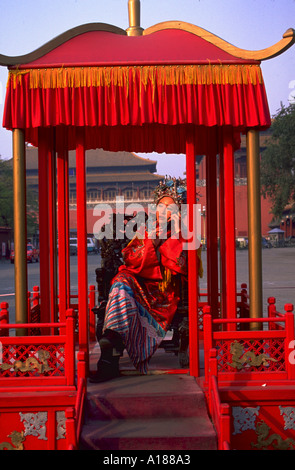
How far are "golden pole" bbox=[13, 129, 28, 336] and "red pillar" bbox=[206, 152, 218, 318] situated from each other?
246 centimetres

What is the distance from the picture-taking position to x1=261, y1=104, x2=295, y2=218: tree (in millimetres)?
34406

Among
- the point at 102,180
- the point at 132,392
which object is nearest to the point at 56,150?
the point at 132,392

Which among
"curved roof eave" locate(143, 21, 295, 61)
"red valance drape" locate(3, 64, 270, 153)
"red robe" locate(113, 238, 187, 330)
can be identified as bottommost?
"red robe" locate(113, 238, 187, 330)

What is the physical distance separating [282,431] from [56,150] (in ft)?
13.1

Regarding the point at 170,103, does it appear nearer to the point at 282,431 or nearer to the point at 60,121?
the point at 60,121

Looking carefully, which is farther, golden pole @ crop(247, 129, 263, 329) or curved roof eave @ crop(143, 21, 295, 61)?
golden pole @ crop(247, 129, 263, 329)

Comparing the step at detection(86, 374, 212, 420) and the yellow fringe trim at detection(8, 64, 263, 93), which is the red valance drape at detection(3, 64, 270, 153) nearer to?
the yellow fringe trim at detection(8, 64, 263, 93)

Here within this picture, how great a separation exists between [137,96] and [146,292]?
1.89m

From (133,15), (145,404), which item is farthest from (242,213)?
(145,404)

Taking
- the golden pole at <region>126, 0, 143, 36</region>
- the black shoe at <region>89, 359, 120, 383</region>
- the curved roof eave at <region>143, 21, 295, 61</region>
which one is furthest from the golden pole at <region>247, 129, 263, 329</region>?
the golden pole at <region>126, 0, 143, 36</region>

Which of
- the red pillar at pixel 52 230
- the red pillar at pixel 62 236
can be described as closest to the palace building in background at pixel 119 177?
the red pillar at pixel 62 236

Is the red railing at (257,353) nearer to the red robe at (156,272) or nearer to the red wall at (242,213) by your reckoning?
the red robe at (156,272)

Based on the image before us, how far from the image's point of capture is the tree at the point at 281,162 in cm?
3441

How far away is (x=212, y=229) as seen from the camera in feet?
21.5
